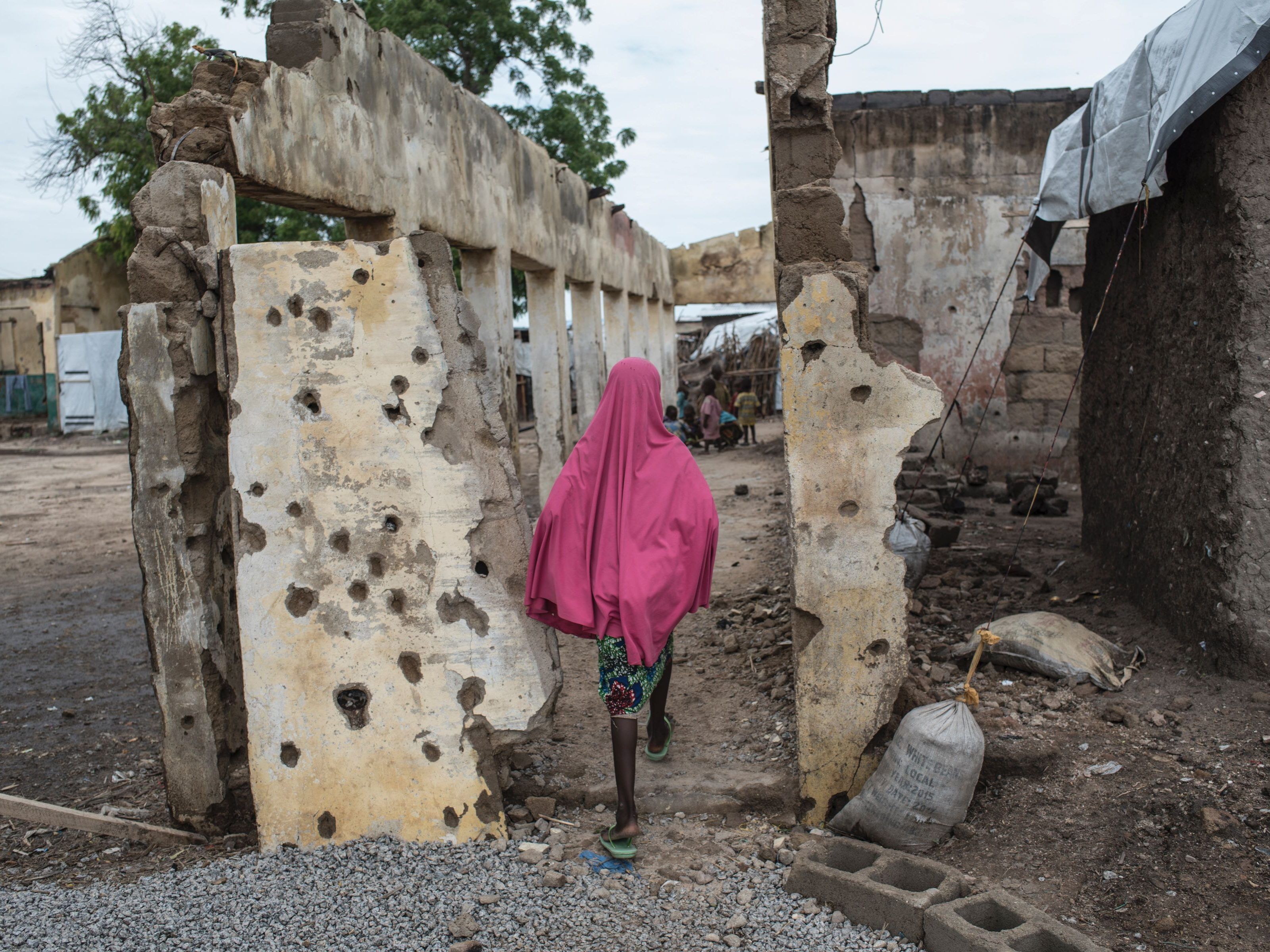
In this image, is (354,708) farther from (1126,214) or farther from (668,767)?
(1126,214)

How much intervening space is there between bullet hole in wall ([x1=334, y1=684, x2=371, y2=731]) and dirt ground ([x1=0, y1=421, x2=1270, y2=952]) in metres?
0.67

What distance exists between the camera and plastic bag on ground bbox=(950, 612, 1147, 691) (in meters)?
4.24

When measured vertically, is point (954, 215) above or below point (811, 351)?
above

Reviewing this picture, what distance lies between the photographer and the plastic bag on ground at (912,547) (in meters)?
5.55

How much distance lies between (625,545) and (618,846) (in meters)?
0.98

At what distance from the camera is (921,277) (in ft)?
36.4

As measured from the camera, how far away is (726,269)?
1853cm

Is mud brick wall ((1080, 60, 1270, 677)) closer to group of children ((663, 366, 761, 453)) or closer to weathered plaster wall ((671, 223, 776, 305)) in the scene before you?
group of children ((663, 366, 761, 453))

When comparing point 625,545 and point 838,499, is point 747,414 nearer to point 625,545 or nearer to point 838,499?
point 838,499

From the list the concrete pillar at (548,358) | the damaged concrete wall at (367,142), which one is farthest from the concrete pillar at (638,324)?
the damaged concrete wall at (367,142)

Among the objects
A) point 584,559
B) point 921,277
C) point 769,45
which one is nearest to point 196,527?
point 584,559

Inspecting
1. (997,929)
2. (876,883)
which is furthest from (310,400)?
(997,929)

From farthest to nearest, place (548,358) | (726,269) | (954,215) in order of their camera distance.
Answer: (726,269)
(954,215)
(548,358)

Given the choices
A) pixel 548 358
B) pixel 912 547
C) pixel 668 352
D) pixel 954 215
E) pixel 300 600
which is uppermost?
pixel 954 215
